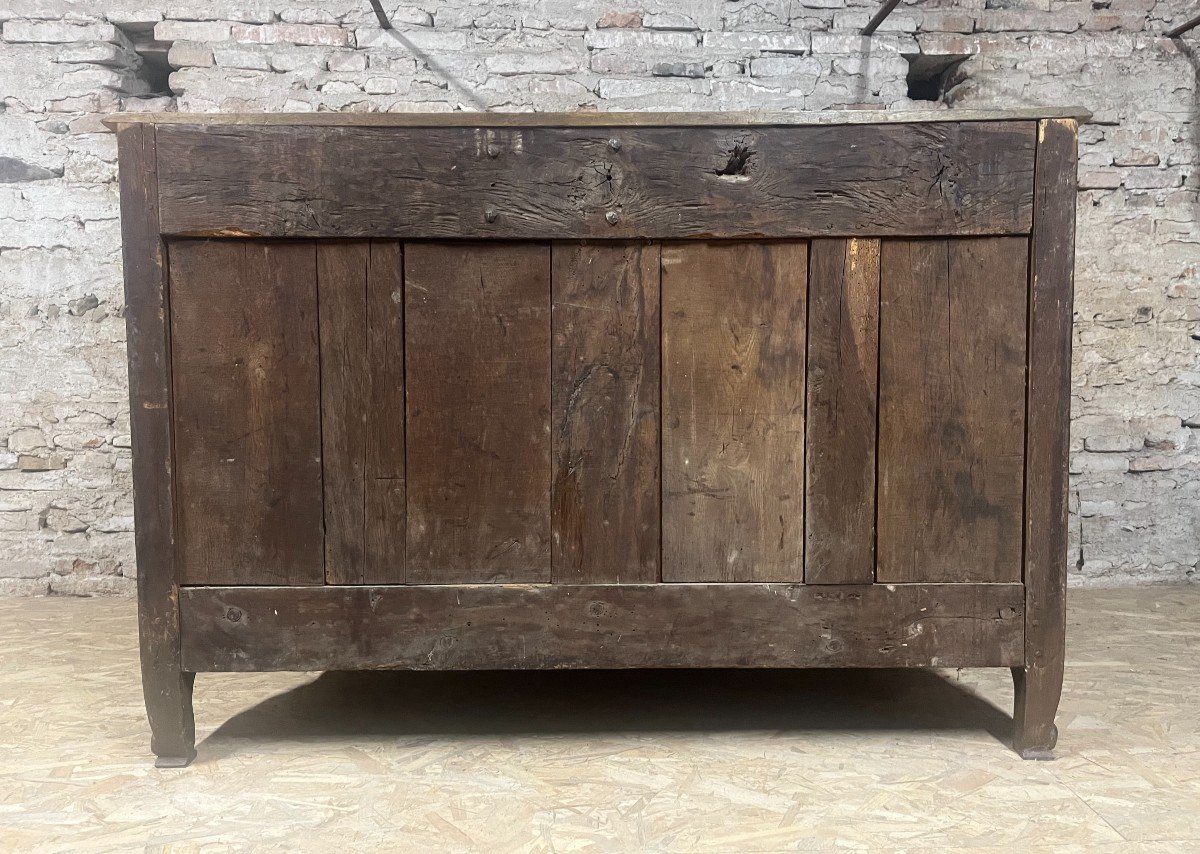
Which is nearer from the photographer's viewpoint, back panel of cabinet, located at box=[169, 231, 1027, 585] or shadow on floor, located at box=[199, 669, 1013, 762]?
back panel of cabinet, located at box=[169, 231, 1027, 585]

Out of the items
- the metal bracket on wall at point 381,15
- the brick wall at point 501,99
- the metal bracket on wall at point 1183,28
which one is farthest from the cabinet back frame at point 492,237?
the metal bracket on wall at point 1183,28

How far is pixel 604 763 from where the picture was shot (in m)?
1.73

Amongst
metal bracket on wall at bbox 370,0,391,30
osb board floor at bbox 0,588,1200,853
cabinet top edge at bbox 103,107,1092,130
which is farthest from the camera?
metal bracket on wall at bbox 370,0,391,30

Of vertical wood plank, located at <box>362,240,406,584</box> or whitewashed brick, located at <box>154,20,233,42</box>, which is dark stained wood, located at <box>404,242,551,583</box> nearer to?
vertical wood plank, located at <box>362,240,406,584</box>

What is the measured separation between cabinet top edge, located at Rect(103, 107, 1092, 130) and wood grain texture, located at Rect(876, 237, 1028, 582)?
0.24 meters

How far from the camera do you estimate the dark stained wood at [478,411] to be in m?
1.71

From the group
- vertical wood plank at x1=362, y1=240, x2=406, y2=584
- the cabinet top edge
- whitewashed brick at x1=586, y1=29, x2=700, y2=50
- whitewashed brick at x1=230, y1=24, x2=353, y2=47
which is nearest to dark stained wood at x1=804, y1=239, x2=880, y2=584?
the cabinet top edge

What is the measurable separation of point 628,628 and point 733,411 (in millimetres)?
487

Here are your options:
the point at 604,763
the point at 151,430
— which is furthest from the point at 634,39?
the point at 604,763

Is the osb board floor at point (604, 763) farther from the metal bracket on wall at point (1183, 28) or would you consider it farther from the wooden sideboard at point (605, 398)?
the metal bracket on wall at point (1183, 28)

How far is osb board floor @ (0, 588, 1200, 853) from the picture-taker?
1466mm

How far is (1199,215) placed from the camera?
123 inches

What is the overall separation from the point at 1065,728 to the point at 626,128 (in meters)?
1.60

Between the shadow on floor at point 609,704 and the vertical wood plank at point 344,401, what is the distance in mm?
455
